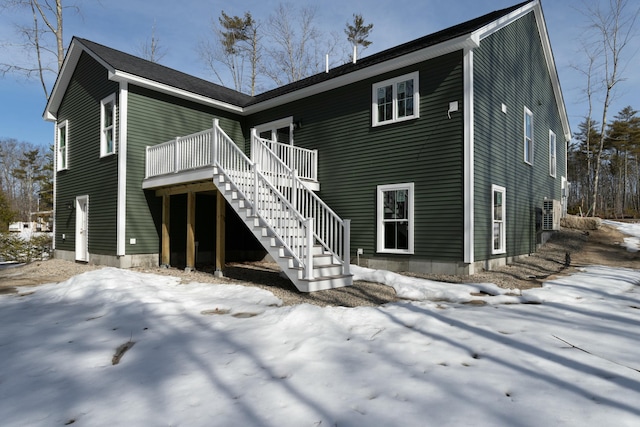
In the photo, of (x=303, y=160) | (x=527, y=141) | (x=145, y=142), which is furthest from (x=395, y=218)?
(x=145, y=142)

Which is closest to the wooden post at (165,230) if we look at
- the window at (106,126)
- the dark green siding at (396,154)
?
the window at (106,126)

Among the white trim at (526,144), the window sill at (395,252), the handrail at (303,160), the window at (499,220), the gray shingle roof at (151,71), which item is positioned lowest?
the window sill at (395,252)

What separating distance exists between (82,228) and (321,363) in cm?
1156

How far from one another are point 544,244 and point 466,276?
730 centimetres

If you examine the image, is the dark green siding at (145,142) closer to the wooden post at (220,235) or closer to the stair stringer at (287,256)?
the wooden post at (220,235)

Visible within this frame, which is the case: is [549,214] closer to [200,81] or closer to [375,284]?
[375,284]

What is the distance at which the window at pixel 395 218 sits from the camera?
870 centimetres

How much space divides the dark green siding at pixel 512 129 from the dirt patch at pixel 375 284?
0.80 m

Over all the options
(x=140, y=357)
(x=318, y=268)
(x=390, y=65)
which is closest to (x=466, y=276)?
(x=318, y=268)

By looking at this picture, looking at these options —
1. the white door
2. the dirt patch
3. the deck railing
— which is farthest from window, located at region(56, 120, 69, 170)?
the deck railing

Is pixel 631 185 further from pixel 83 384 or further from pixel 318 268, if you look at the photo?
pixel 83 384

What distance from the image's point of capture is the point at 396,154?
9.00 metres

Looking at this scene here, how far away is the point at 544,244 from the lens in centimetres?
1298

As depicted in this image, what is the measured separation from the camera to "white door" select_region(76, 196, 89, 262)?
11477mm
